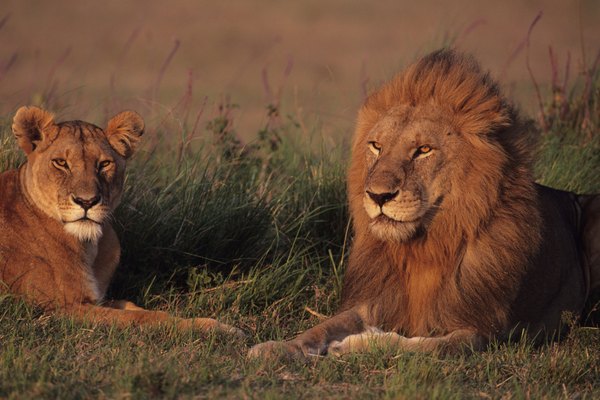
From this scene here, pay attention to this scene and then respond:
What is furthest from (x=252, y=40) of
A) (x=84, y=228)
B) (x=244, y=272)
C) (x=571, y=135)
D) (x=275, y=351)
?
(x=275, y=351)

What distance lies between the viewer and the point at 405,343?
495cm

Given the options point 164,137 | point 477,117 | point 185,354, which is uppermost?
point 477,117

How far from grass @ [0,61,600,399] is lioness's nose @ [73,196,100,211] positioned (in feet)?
1.65

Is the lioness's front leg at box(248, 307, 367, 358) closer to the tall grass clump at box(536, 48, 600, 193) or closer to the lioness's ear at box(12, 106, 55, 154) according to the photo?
the lioness's ear at box(12, 106, 55, 154)

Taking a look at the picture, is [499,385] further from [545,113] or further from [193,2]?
[193,2]

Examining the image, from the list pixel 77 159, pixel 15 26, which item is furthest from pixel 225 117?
pixel 15 26

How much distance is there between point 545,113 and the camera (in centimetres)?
A: 791

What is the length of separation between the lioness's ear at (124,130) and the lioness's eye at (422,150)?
1343 mm

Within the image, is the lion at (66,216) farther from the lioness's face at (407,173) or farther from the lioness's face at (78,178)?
the lioness's face at (407,173)

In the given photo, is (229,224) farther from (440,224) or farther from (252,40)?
(252,40)

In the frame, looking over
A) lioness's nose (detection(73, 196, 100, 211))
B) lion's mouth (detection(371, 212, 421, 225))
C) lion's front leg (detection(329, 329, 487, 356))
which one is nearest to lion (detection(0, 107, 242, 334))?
lioness's nose (detection(73, 196, 100, 211))

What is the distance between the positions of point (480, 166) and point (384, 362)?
0.97 metres

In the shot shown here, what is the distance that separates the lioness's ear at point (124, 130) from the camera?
17.8 ft

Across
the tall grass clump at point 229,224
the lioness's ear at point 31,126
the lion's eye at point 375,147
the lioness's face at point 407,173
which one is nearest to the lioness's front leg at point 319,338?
the lioness's face at point 407,173
